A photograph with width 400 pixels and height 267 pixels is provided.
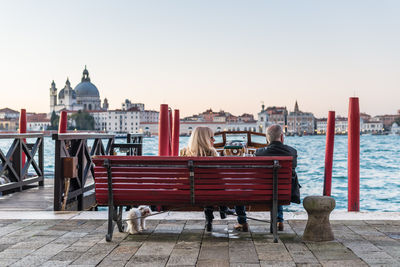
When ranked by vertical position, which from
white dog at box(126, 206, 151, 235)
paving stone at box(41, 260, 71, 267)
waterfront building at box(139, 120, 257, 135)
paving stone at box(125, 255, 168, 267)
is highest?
waterfront building at box(139, 120, 257, 135)

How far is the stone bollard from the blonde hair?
0.81 m

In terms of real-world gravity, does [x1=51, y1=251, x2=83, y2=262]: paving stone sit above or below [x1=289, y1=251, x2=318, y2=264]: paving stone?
below

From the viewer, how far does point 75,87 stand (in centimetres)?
13450

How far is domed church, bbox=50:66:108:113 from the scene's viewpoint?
131875mm

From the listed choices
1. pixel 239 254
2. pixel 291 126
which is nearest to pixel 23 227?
pixel 239 254

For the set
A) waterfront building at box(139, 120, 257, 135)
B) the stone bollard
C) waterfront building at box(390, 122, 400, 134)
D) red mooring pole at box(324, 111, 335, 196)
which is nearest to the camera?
the stone bollard

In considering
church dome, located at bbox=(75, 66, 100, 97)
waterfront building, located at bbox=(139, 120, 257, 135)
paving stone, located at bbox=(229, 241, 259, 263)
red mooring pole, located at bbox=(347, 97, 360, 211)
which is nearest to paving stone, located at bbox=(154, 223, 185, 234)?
paving stone, located at bbox=(229, 241, 259, 263)

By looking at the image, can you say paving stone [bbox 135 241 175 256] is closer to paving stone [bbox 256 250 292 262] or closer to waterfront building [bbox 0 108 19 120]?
paving stone [bbox 256 250 292 262]

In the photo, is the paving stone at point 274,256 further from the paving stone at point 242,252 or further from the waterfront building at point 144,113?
the waterfront building at point 144,113

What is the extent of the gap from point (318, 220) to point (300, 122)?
479 ft

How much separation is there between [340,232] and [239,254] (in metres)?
1.05

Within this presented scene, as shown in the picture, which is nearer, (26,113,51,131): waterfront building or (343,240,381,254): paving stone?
(343,240,381,254): paving stone

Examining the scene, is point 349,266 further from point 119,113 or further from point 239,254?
point 119,113

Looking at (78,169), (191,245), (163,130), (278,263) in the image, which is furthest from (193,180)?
(163,130)
